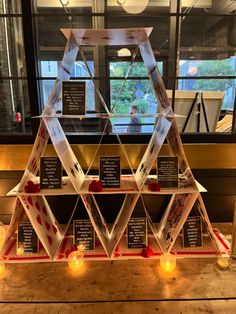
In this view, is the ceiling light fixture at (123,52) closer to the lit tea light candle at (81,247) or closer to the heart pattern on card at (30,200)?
the heart pattern on card at (30,200)

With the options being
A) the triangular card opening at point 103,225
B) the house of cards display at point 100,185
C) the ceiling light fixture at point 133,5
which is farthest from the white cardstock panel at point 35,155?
the ceiling light fixture at point 133,5

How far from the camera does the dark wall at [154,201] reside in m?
1.65

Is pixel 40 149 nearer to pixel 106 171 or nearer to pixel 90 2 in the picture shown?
pixel 106 171

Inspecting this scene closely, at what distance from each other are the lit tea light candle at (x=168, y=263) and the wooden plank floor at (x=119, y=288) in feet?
0.08

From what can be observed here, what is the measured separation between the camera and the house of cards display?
1204 mm

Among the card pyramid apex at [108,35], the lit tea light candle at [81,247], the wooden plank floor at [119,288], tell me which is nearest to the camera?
the wooden plank floor at [119,288]

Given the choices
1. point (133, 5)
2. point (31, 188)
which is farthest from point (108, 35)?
point (31, 188)

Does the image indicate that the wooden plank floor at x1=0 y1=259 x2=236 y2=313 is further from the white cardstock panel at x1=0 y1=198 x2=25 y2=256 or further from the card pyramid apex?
the card pyramid apex

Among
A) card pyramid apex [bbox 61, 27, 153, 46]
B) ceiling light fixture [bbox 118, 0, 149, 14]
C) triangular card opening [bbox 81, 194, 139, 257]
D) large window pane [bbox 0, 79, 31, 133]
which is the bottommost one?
triangular card opening [bbox 81, 194, 139, 257]

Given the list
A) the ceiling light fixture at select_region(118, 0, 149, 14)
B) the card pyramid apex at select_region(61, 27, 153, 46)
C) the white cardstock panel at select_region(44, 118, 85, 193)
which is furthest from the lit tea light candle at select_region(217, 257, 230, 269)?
the ceiling light fixture at select_region(118, 0, 149, 14)

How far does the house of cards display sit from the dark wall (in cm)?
19

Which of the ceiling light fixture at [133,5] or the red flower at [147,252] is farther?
the ceiling light fixture at [133,5]

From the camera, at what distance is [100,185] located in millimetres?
1272

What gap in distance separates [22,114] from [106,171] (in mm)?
729
